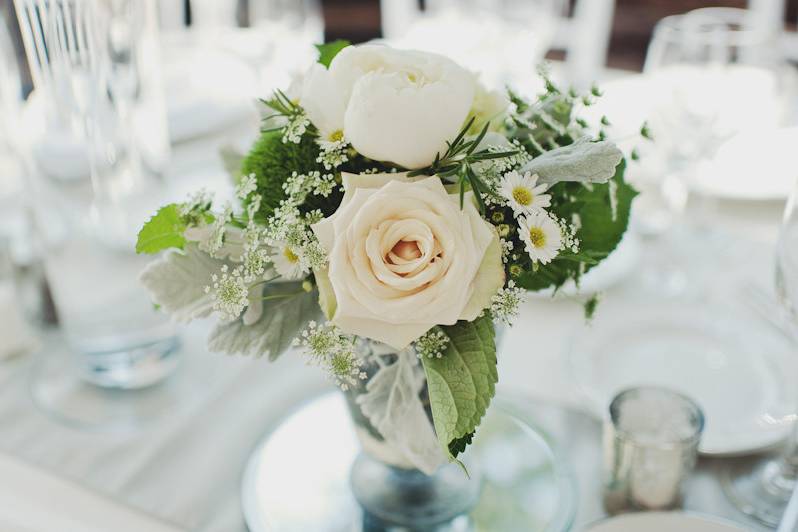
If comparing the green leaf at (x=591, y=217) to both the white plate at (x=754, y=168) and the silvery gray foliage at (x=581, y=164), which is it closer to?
the silvery gray foliage at (x=581, y=164)

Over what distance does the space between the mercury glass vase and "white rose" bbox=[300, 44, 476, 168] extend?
24 centimetres

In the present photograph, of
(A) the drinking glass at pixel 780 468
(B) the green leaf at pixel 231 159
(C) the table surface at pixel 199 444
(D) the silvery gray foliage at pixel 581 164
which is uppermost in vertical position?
(D) the silvery gray foliage at pixel 581 164

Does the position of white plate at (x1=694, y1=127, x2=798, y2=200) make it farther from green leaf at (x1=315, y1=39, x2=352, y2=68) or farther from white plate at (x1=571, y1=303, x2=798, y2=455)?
green leaf at (x1=315, y1=39, x2=352, y2=68)

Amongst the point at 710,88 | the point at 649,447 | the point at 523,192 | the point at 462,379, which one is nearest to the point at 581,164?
the point at 523,192

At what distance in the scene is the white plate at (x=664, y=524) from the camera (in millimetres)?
545

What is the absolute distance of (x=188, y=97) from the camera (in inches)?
47.4

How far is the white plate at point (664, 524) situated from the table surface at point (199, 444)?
0.16 feet

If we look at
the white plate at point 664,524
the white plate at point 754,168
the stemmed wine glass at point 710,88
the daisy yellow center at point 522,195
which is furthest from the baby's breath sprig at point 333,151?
the white plate at point 754,168

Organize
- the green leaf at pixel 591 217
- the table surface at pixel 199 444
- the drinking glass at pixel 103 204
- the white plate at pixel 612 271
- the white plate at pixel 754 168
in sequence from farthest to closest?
the white plate at pixel 754 168
the white plate at pixel 612 271
the drinking glass at pixel 103 204
the table surface at pixel 199 444
the green leaf at pixel 591 217

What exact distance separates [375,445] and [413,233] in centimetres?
24

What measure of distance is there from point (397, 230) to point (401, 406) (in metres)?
0.16

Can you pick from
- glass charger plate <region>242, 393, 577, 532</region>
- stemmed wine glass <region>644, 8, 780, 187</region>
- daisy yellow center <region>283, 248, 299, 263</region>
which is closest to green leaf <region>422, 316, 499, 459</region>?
daisy yellow center <region>283, 248, 299, 263</region>

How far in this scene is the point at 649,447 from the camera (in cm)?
57

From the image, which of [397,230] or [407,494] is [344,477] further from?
[397,230]
